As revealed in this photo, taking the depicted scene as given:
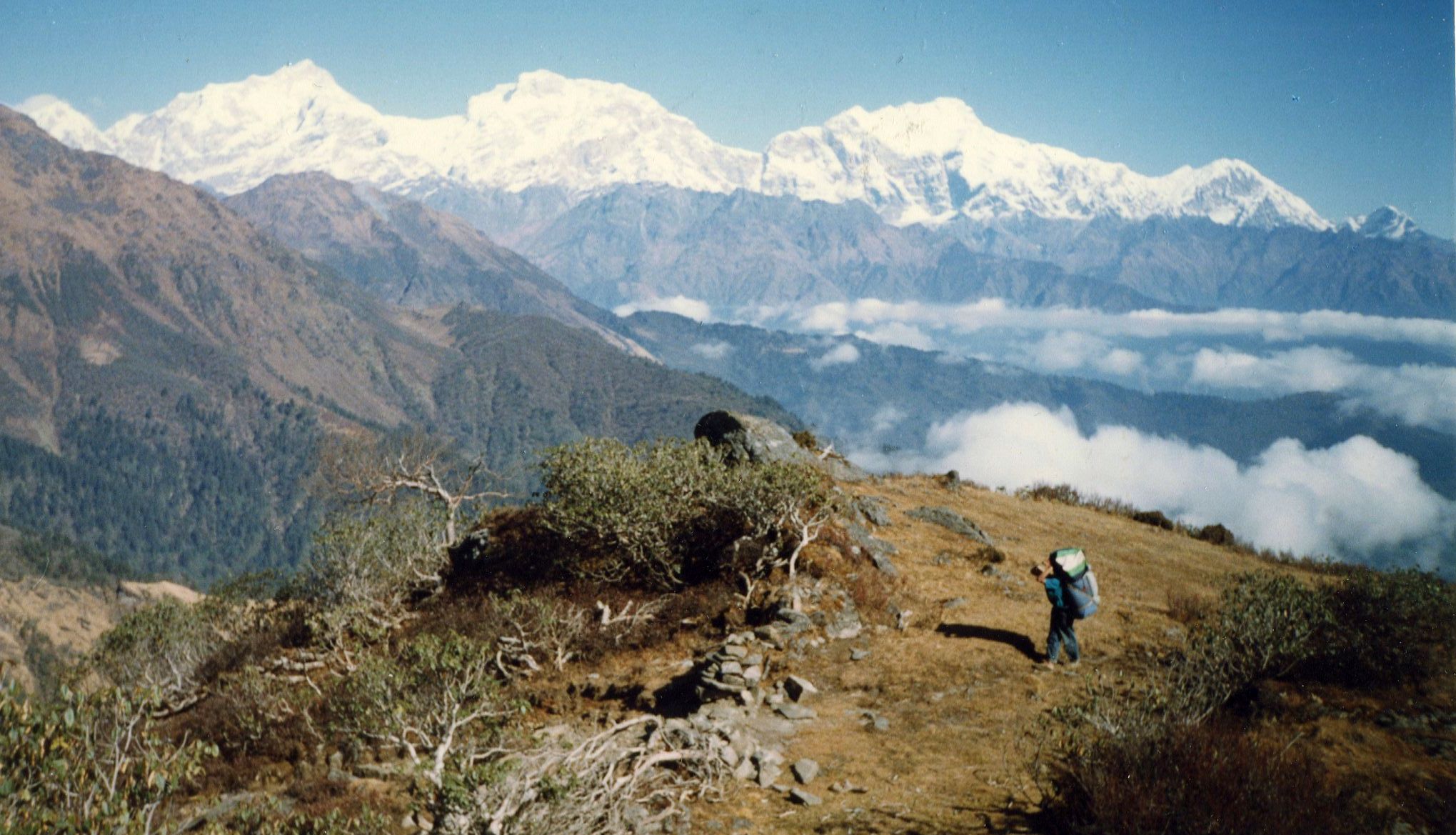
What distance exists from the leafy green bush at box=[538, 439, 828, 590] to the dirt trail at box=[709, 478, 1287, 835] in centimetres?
377

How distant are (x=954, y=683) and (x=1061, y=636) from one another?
2.54 m

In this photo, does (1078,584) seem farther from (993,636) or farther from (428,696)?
(428,696)

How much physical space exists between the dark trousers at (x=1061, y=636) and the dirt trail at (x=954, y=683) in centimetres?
31

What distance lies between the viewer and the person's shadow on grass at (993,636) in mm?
16023

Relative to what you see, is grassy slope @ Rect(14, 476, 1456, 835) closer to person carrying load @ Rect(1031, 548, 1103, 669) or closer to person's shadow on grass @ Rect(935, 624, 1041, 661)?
person's shadow on grass @ Rect(935, 624, 1041, 661)

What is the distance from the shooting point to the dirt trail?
1040cm

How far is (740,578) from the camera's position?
19.2 meters

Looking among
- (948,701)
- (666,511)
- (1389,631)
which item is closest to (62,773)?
(948,701)

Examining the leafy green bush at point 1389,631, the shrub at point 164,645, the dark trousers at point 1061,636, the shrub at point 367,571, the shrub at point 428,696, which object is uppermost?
the leafy green bush at point 1389,631

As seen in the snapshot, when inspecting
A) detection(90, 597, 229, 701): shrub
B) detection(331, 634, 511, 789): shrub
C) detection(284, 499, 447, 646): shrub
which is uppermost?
detection(331, 634, 511, 789): shrub

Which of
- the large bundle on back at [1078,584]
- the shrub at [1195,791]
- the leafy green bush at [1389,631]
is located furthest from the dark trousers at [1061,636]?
the shrub at [1195,791]

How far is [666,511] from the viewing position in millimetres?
20141

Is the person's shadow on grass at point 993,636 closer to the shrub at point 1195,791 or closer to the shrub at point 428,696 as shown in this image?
the shrub at point 1195,791

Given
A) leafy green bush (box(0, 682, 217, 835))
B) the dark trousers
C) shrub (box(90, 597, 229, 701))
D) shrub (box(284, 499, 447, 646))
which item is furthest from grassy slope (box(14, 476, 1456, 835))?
shrub (box(90, 597, 229, 701))
